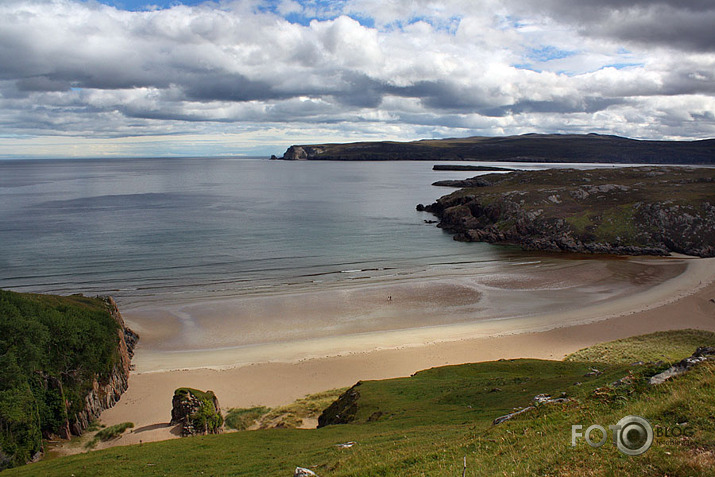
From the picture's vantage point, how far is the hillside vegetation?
69.8ft

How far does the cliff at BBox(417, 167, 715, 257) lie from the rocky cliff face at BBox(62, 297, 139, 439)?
229ft

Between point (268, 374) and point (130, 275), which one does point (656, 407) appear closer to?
point (268, 374)

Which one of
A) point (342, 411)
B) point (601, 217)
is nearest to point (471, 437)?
point (342, 411)

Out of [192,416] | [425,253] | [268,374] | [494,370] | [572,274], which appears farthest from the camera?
[425,253]

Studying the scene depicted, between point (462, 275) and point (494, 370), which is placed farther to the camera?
point (462, 275)

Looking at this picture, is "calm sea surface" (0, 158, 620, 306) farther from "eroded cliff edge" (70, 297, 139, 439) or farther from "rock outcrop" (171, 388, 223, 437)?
"rock outcrop" (171, 388, 223, 437)

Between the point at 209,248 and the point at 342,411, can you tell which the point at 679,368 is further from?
the point at 209,248

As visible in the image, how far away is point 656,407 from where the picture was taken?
1159cm

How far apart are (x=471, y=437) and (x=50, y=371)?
80.4 feet

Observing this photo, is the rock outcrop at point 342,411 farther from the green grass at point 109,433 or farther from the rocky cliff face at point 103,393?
the rocky cliff face at point 103,393

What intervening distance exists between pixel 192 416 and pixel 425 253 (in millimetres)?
57108

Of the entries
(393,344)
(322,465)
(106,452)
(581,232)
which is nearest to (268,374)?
(393,344)

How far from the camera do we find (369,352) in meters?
39.3

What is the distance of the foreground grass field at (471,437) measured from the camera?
1022cm
